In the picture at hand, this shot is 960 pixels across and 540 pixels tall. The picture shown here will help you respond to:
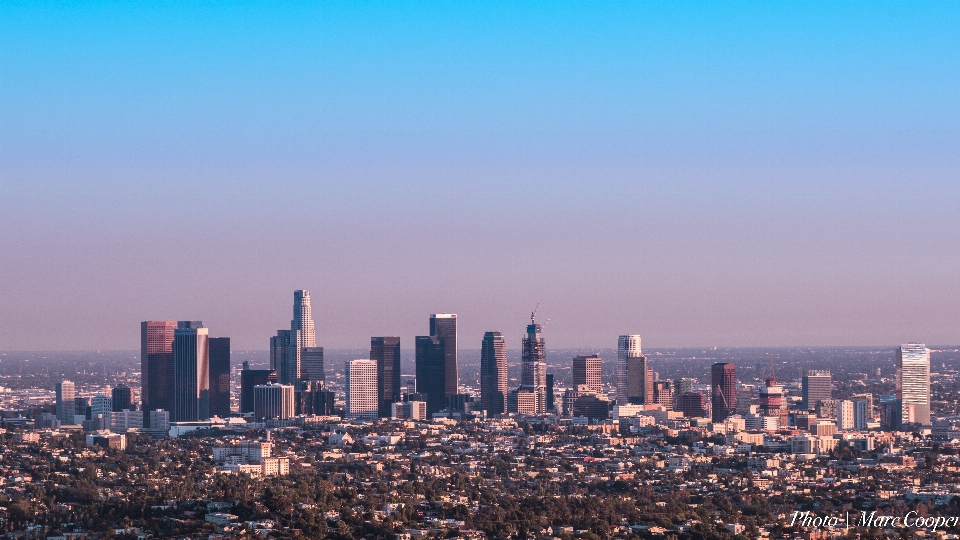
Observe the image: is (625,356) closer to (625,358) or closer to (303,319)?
(625,358)

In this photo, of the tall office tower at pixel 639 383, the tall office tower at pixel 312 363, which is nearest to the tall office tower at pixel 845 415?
the tall office tower at pixel 639 383

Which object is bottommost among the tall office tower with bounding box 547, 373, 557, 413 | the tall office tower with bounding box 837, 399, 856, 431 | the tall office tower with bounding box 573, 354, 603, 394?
the tall office tower with bounding box 837, 399, 856, 431

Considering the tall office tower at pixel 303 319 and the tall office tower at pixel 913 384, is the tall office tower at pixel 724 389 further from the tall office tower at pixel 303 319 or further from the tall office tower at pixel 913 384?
the tall office tower at pixel 303 319

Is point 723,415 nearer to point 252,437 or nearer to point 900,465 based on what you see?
point 252,437

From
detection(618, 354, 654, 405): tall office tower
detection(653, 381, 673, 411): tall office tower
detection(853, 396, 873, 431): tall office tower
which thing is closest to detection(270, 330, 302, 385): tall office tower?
detection(618, 354, 654, 405): tall office tower

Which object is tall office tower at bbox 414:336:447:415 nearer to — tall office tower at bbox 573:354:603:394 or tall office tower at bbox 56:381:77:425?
tall office tower at bbox 573:354:603:394

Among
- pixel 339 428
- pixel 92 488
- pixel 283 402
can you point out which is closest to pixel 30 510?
pixel 92 488
